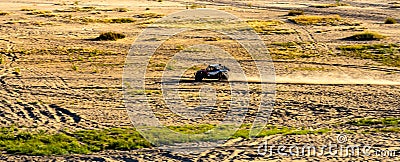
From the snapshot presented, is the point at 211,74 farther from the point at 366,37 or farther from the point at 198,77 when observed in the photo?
the point at 366,37

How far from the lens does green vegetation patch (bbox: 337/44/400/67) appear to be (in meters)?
27.7

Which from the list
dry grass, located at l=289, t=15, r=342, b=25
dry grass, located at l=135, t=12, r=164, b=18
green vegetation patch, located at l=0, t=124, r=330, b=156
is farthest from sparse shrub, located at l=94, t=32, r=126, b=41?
green vegetation patch, located at l=0, t=124, r=330, b=156

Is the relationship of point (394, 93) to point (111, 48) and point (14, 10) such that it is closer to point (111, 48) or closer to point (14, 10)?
point (111, 48)

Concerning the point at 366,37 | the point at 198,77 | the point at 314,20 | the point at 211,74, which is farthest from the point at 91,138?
the point at 314,20

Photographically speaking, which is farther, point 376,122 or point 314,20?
point 314,20

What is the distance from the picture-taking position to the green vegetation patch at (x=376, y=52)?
27.7 meters

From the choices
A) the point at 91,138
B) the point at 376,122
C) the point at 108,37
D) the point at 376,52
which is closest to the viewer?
the point at 91,138

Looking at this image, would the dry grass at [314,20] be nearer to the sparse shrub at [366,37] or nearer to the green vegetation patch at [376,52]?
the sparse shrub at [366,37]

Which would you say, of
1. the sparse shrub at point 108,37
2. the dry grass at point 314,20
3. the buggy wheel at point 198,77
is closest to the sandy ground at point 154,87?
the buggy wheel at point 198,77

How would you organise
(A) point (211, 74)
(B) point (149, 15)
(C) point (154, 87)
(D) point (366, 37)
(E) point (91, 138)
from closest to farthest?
1. (E) point (91, 138)
2. (C) point (154, 87)
3. (A) point (211, 74)
4. (D) point (366, 37)
5. (B) point (149, 15)

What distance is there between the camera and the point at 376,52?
98.0 ft

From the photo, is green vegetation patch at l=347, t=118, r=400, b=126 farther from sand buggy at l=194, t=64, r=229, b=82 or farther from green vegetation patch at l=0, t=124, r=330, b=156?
sand buggy at l=194, t=64, r=229, b=82

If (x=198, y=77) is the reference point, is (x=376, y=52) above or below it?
above

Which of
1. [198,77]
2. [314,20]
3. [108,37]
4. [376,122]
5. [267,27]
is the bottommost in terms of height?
[376,122]
